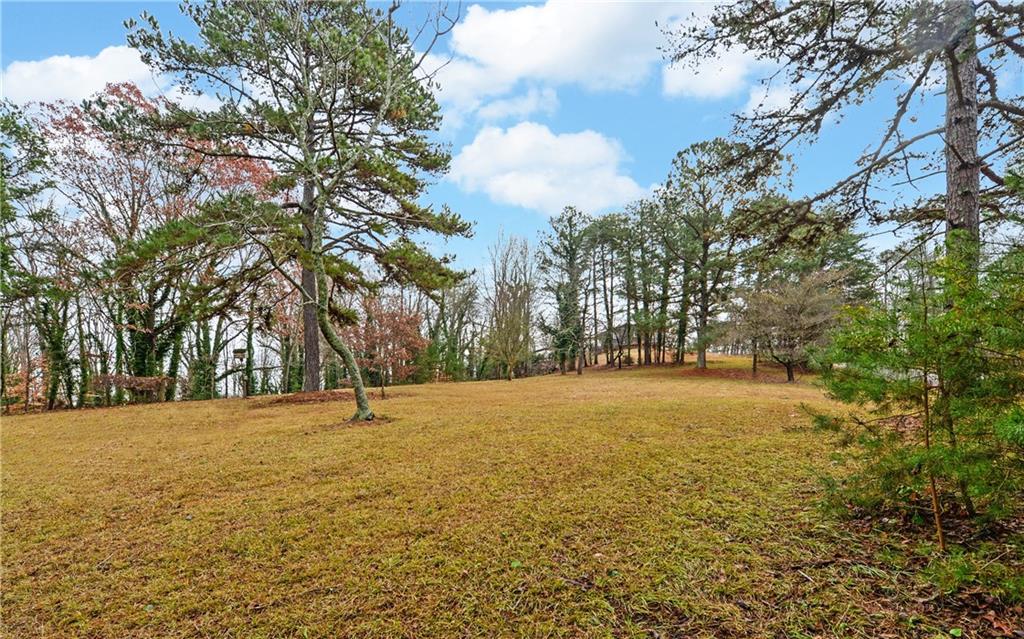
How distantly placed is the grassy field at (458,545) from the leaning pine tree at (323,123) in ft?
10.2

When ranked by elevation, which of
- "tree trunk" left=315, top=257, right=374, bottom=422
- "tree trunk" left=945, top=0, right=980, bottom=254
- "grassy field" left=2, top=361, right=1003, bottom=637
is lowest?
"grassy field" left=2, top=361, right=1003, bottom=637

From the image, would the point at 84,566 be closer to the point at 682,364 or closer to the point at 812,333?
the point at 812,333

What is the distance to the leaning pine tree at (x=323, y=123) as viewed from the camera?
6578 millimetres

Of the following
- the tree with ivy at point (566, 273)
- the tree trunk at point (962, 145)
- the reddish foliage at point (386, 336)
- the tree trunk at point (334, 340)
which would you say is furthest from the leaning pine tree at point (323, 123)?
the tree with ivy at point (566, 273)

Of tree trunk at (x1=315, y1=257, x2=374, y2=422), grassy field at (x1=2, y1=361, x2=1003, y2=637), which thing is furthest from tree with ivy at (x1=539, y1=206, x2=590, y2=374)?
grassy field at (x1=2, y1=361, x2=1003, y2=637)

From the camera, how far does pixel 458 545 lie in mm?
2627

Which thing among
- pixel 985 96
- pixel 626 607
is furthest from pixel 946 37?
pixel 626 607

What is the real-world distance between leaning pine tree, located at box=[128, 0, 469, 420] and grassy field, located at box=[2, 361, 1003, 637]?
10.2ft

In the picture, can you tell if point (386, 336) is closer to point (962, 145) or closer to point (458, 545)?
point (458, 545)

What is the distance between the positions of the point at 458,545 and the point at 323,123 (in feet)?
36.1

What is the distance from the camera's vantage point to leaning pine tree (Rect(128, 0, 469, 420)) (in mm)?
6578

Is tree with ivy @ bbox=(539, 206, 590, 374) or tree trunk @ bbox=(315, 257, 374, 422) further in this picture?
tree with ivy @ bbox=(539, 206, 590, 374)

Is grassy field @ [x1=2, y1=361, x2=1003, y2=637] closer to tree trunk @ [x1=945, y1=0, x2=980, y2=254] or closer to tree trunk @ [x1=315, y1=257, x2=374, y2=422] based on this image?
tree trunk @ [x1=315, y1=257, x2=374, y2=422]

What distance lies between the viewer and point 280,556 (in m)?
2.58
